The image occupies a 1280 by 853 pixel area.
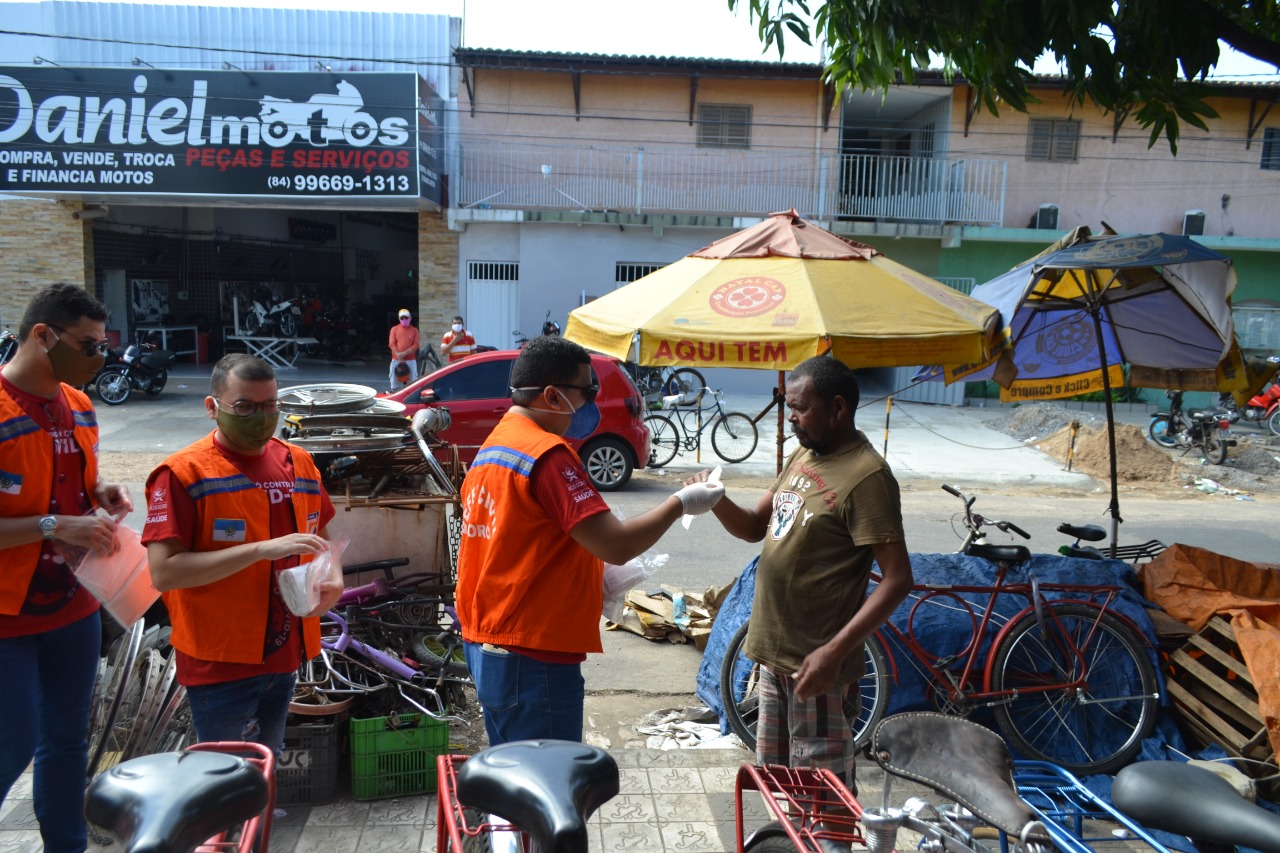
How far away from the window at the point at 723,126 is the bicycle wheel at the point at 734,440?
8.61 metres

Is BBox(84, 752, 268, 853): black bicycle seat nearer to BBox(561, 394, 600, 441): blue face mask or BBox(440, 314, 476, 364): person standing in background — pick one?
BBox(561, 394, 600, 441): blue face mask

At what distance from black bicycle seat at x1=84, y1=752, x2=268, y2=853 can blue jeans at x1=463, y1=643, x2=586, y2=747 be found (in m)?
0.96

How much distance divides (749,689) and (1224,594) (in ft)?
8.25

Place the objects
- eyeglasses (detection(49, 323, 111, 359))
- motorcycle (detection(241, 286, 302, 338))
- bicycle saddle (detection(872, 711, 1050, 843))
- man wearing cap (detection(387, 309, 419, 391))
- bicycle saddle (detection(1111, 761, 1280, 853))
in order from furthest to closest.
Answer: motorcycle (detection(241, 286, 302, 338)) < man wearing cap (detection(387, 309, 419, 391)) < eyeglasses (detection(49, 323, 111, 359)) < bicycle saddle (detection(872, 711, 1050, 843)) < bicycle saddle (detection(1111, 761, 1280, 853))

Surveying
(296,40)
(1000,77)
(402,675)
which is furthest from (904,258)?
(402,675)

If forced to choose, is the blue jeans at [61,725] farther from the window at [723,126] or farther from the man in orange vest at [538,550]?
the window at [723,126]

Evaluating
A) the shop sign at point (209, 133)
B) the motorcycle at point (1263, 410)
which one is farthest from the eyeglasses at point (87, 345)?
the motorcycle at point (1263, 410)

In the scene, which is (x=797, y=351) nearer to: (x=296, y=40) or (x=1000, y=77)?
(x=1000, y=77)

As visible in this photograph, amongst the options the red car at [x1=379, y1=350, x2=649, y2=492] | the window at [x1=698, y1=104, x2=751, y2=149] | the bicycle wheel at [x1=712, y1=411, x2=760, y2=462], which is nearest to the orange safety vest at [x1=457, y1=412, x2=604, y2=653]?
the red car at [x1=379, y1=350, x2=649, y2=492]

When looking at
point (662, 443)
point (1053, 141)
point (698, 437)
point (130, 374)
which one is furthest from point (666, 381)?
point (1053, 141)

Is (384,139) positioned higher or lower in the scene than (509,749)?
higher

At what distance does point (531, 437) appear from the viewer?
269 cm

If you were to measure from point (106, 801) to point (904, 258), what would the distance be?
20345 millimetres

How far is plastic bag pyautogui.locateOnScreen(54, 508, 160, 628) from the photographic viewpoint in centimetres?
296
